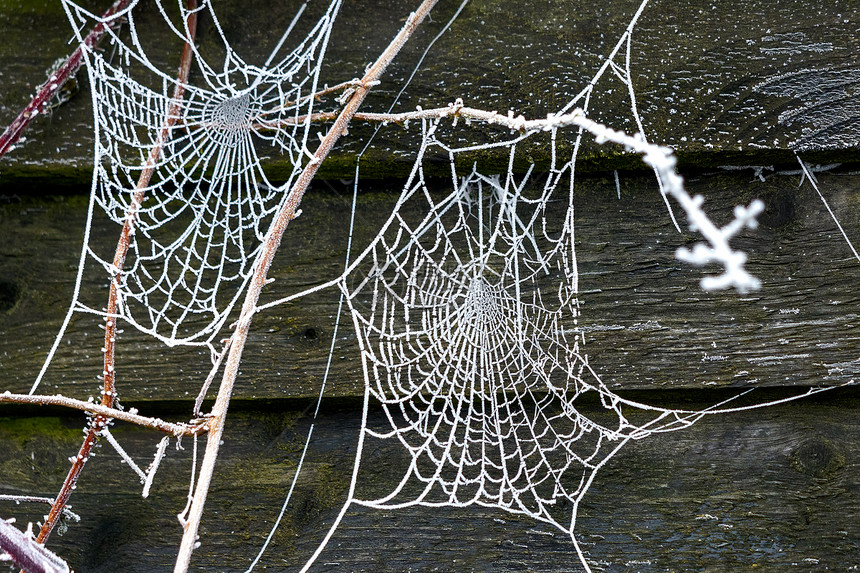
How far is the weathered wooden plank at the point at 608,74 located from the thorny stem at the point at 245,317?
113 millimetres

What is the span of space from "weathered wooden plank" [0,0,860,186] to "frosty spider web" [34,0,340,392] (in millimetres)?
24

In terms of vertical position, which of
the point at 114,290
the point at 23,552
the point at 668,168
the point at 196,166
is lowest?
the point at 23,552

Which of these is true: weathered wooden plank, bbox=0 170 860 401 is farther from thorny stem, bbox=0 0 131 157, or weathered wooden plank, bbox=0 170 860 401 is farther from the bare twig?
the bare twig

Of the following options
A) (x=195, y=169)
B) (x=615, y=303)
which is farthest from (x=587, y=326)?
(x=195, y=169)

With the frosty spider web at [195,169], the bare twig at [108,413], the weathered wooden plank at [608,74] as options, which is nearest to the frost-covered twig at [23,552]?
Answer: the bare twig at [108,413]

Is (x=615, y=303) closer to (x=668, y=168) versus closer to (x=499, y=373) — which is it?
(x=499, y=373)

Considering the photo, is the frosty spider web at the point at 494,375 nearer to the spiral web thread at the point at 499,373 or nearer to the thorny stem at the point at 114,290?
the spiral web thread at the point at 499,373

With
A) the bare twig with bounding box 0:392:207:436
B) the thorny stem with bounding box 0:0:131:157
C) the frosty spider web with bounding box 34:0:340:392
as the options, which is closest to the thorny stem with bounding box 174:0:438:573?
the bare twig with bounding box 0:392:207:436

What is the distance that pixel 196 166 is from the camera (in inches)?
28.9

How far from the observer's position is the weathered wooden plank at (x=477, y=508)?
683 mm

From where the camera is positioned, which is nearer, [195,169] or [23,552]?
[23,552]

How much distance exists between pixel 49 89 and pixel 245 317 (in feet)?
1.31

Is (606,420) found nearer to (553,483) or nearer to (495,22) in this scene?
(553,483)

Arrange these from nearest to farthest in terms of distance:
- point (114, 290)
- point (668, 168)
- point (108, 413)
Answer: point (668, 168), point (108, 413), point (114, 290)
